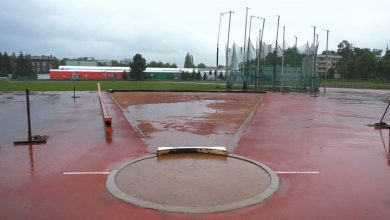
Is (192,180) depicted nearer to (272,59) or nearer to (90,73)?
(272,59)

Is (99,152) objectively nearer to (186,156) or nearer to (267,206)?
(186,156)

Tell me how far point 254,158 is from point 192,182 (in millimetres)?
2395

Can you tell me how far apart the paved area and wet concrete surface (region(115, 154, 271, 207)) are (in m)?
0.37

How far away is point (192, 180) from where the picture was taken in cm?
634

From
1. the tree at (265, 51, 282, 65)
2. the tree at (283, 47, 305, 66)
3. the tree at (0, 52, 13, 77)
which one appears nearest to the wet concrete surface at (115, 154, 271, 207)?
the tree at (265, 51, 282, 65)

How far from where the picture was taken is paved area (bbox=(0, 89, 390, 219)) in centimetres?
507

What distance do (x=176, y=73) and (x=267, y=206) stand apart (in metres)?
86.1

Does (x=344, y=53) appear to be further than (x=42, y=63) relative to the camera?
No

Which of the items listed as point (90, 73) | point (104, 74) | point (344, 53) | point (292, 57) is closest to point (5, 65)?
point (90, 73)

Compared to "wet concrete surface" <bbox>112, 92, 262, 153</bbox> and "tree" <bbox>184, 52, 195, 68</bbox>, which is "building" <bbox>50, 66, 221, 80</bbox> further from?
"wet concrete surface" <bbox>112, 92, 262, 153</bbox>

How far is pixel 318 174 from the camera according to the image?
6.89 m

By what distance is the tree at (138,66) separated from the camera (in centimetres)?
7519

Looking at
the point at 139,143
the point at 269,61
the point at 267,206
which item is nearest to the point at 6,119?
the point at 139,143

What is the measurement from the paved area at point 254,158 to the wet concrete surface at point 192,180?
14.5 inches
